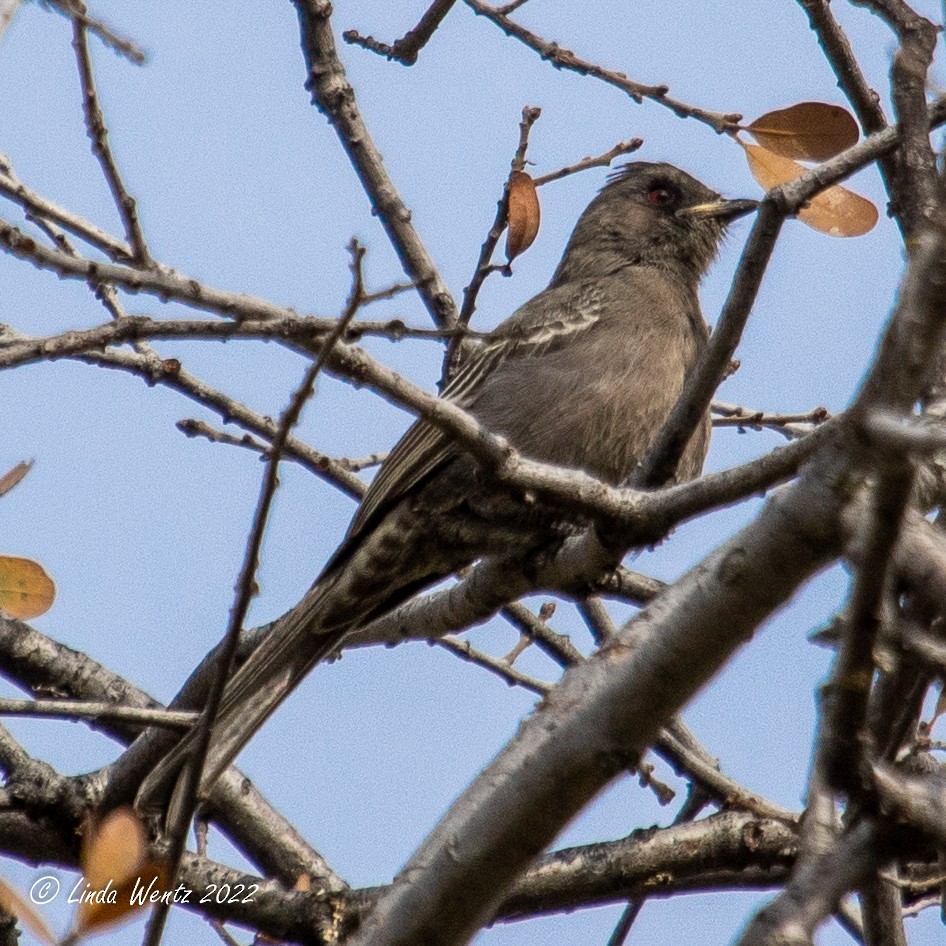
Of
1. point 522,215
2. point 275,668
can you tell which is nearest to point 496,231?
point 522,215

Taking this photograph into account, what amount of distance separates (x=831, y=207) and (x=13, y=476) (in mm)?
2895

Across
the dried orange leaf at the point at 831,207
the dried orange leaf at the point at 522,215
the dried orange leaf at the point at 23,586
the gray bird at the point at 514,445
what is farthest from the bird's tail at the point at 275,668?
the dried orange leaf at the point at 831,207

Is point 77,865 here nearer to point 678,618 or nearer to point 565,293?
point 678,618

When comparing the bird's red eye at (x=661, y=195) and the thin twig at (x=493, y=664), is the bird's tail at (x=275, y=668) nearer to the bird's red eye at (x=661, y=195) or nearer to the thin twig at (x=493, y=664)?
the thin twig at (x=493, y=664)

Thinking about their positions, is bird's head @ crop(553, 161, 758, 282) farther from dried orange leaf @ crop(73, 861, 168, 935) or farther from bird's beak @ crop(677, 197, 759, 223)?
dried orange leaf @ crop(73, 861, 168, 935)

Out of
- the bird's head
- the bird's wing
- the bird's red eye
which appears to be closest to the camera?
the bird's wing

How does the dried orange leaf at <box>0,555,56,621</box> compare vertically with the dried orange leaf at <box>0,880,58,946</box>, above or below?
above

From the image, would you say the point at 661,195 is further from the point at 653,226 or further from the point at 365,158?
the point at 365,158

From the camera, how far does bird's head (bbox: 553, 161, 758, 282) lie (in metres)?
8.29

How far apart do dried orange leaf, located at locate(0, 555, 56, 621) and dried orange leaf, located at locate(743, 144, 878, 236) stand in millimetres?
2786

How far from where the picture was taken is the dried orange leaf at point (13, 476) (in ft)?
14.4

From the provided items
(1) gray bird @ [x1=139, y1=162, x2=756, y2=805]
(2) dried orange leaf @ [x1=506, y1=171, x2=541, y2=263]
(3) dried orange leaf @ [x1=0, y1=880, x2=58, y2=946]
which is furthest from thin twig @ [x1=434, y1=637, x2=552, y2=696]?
(3) dried orange leaf @ [x1=0, y1=880, x2=58, y2=946]

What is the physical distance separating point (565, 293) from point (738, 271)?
3034 millimetres

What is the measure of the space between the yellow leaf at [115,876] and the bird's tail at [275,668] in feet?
8.34
